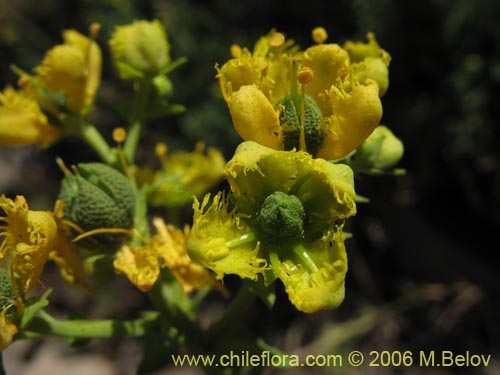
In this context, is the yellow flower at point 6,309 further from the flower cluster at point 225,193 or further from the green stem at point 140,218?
the green stem at point 140,218

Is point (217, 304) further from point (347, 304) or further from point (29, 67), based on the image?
point (29, 67)

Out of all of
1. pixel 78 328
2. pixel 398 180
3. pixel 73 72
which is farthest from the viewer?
pixel 398 180

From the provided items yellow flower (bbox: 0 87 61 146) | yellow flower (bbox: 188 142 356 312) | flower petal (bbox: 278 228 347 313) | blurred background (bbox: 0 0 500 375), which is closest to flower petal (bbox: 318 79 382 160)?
yellow flower (bbox: 188 142 356 312)

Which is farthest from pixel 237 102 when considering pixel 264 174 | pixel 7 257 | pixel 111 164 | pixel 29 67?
pixel 29 67

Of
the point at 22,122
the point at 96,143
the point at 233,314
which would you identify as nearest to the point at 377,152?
the point at 233,314

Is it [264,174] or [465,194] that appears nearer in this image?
[264,174]

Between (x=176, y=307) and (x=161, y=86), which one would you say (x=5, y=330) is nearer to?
(x=176, y=307)

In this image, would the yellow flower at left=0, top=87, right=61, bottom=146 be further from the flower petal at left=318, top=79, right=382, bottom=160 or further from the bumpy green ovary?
the flower petal at left=318, top=79, right=382, bottom=160
